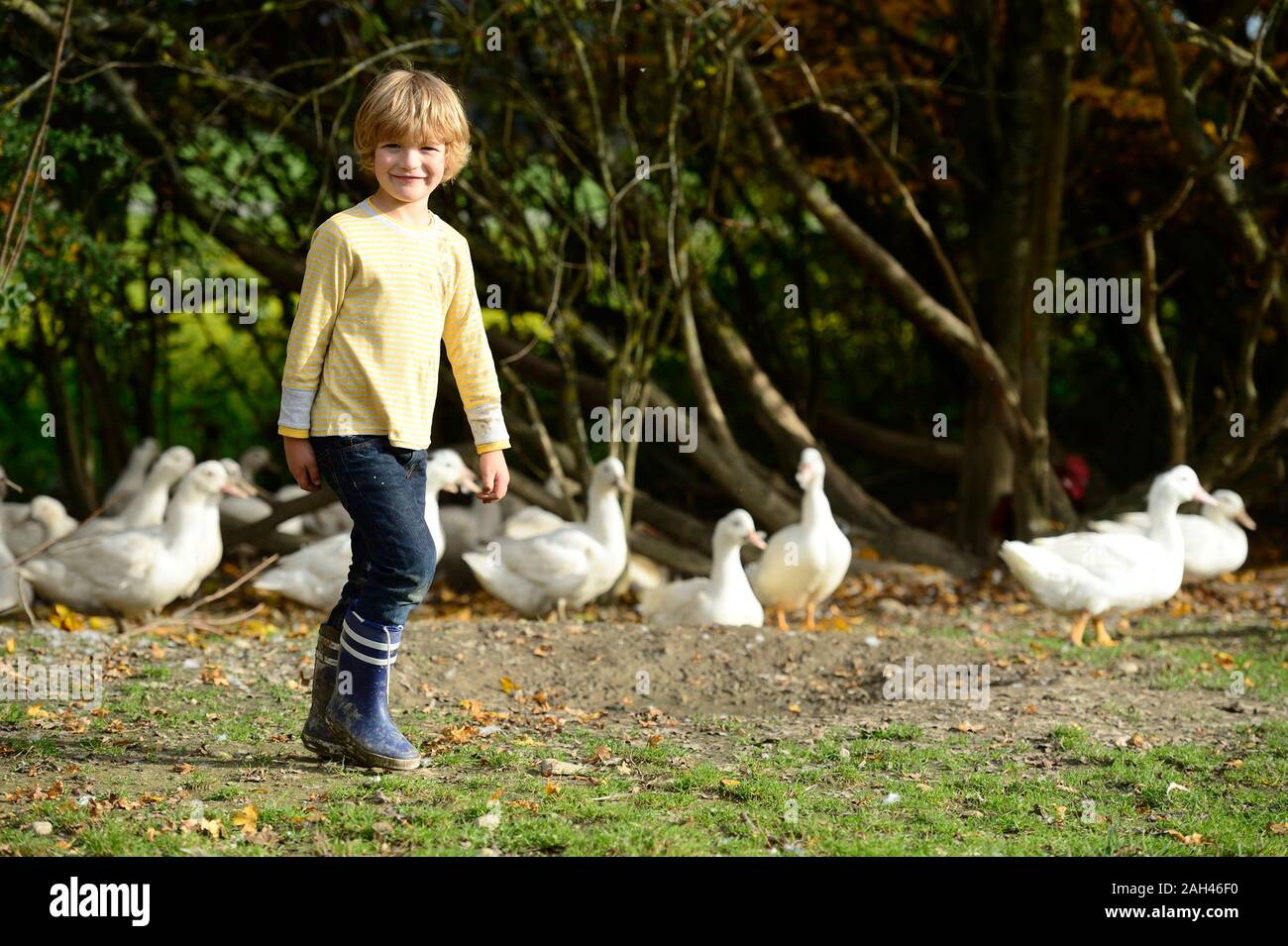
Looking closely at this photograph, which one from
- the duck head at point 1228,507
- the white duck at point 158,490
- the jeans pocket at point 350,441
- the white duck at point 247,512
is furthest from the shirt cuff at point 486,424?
the duck head at point 1228,507

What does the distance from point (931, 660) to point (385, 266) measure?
4.02m

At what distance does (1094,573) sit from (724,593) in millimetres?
2093

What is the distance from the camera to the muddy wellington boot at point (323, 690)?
4.80 meters

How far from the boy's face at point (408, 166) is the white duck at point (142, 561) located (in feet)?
14.9

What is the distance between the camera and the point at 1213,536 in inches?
390

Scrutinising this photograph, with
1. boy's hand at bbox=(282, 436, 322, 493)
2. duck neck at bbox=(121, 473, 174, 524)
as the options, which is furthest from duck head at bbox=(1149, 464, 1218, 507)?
duck neck at bbox=(121, 473, 174, 524)

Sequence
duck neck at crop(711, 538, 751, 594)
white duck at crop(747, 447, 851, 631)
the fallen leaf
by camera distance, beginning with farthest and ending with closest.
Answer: white duck at crop(747, 447, 851, 631) < duck neck at crop(711, 538, 751, 594) < the fallen leaf

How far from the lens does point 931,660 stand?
729 cm

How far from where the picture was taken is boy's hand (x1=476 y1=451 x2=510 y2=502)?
456 cm

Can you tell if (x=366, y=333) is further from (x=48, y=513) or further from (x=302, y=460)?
(x=48, y=513)

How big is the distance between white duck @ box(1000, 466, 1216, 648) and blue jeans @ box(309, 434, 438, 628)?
4323 millimetres

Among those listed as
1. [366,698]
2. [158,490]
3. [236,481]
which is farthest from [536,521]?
[366,698]

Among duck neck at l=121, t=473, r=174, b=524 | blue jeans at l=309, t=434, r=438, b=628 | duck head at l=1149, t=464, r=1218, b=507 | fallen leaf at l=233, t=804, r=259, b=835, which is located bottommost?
fallen leaf at l=233, t=804, r=259, b=835

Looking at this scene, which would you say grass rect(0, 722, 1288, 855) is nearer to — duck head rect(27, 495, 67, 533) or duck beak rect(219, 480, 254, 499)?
duck beak rect(219, 480, 254, 499)
